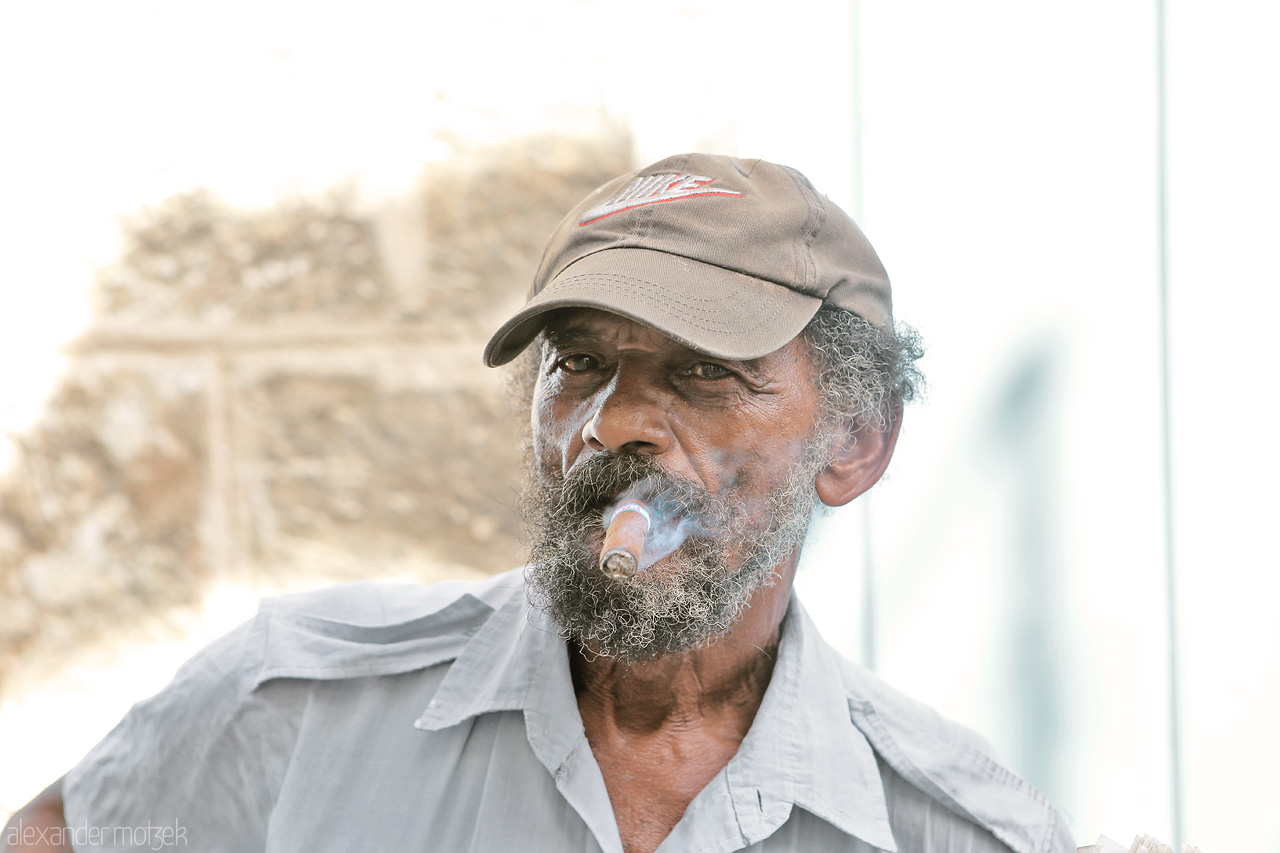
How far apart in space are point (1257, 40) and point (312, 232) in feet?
5.85

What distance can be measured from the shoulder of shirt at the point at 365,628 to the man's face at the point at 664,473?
0.20 meters

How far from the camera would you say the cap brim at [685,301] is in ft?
4.39

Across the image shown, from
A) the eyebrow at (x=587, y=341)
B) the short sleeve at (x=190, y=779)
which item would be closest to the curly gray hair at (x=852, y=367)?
the eyebrow at (x=587, y=341)

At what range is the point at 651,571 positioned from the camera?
4.65ft

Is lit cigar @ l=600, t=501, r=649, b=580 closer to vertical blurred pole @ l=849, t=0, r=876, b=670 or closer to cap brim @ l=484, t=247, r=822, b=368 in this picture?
cap brim @ l=484, t=247, r=822, b=368

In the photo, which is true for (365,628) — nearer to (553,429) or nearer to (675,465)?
(553,429)

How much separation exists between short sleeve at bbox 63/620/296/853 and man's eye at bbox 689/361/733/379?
2.52 feet

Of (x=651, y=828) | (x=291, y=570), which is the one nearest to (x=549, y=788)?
(x=651, y=828)

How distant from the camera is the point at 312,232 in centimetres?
213

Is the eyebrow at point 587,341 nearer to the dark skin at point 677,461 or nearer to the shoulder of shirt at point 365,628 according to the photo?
the dark skin at point 677,461

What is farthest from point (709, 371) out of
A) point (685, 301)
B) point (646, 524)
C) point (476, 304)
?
point (476, 304)

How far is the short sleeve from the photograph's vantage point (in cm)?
147

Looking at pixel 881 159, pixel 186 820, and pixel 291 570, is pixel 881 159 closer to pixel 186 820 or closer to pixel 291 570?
pixel 291 570

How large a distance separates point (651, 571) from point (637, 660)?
15 centimetres
